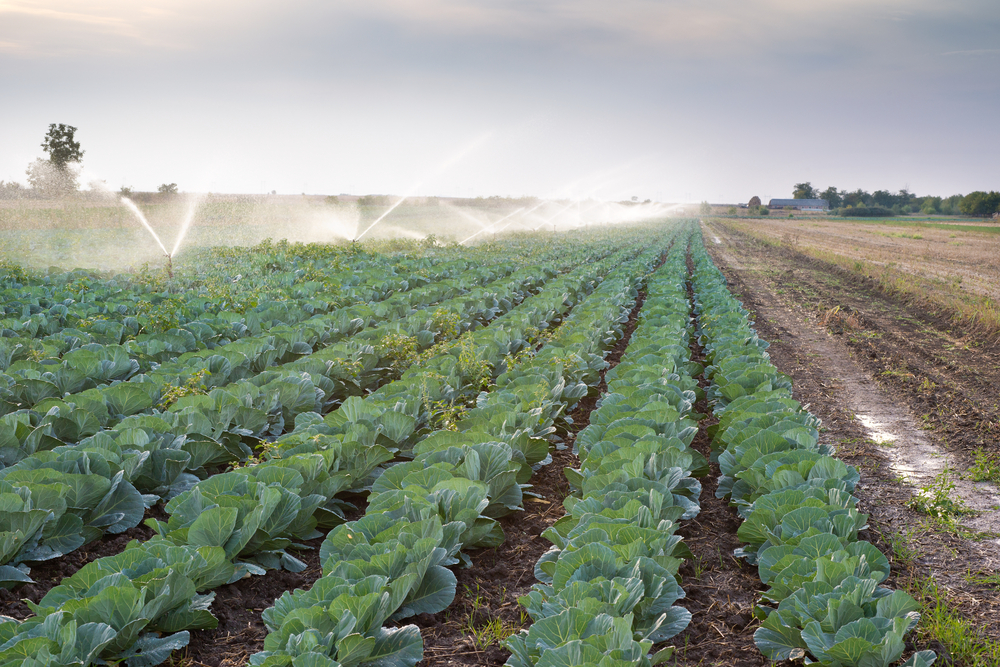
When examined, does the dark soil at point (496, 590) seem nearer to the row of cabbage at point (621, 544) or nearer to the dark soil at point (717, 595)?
the row of cabbage at point (621, 544)

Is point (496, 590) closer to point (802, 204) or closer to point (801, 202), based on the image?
point (802, 204)

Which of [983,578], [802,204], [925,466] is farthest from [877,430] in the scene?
[802,204]

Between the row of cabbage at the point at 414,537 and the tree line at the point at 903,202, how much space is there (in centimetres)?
9839

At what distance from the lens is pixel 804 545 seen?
309 centimetres

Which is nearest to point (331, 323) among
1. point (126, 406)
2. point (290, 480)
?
point (126, 406)

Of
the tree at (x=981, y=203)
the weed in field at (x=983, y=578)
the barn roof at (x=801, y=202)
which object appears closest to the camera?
the weed in field at (x=983, y=578)

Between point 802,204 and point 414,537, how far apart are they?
151 metres

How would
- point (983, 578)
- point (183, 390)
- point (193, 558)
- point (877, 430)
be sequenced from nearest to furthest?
1. point (193, 558)
2. point (983, 578)
3. point (183, 390)
4. point (877, 430)

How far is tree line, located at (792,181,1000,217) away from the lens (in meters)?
85.2

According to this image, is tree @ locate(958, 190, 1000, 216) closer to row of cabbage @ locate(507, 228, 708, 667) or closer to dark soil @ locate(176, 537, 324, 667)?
row of cabbage @ locate(507, 228, 708, 667)

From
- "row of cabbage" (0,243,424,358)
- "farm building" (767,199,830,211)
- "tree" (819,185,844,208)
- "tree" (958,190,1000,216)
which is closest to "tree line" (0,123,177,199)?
"row of cabbage" (0,243,424,358)

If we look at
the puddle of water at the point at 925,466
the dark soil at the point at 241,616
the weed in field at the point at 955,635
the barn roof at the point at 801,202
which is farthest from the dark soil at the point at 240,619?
the barn roof at the point at 801,202

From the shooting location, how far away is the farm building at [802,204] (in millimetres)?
131250

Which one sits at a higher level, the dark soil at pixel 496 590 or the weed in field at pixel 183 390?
the weed in field at pixel 183 390
